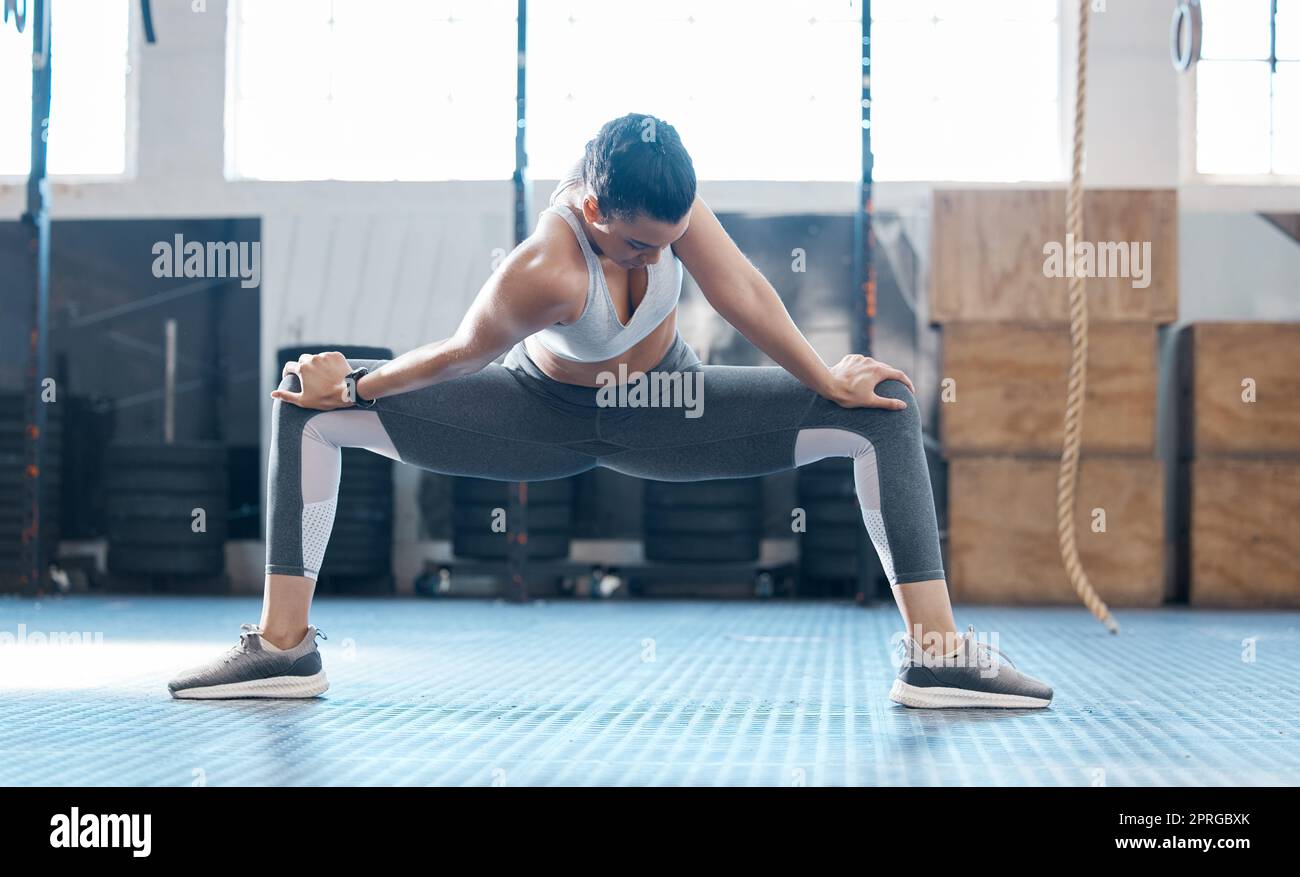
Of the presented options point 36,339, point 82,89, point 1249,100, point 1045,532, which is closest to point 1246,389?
point 1045,532

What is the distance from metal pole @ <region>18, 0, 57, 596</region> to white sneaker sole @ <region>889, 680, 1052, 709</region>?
4563mm

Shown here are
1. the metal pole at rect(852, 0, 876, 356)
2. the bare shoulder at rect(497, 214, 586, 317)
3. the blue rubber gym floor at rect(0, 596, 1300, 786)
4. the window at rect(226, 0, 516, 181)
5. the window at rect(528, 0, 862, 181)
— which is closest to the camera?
the blue rubber gym floor at rect(0, 596, 1300, 786)

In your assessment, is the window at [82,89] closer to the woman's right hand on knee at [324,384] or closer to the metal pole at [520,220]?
the metal pole at [520,220]

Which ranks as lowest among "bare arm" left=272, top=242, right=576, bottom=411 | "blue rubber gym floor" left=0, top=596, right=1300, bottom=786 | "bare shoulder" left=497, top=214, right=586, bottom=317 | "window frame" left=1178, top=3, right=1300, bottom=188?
"blue rubber gym floor" left=0, top=596, right=1300, bottom=786

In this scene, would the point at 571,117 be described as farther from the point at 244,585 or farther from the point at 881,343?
the point at 244,585

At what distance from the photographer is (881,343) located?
5.86 metres

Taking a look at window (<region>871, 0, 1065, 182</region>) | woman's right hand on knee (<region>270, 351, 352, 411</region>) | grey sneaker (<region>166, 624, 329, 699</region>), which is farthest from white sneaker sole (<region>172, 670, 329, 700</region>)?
window (<region>871, 0, 1065, 182</region>)

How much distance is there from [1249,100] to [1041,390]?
80.9 inches

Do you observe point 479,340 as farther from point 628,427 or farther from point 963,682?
point 963,682

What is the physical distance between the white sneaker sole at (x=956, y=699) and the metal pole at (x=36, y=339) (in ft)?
15.0

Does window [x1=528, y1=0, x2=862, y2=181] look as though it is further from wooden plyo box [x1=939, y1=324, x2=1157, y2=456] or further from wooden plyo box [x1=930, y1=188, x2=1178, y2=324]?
wooden plyo box [x1=939, y1=324, x2=1157, y2=456]

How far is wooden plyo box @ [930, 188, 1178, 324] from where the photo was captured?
5359mm
